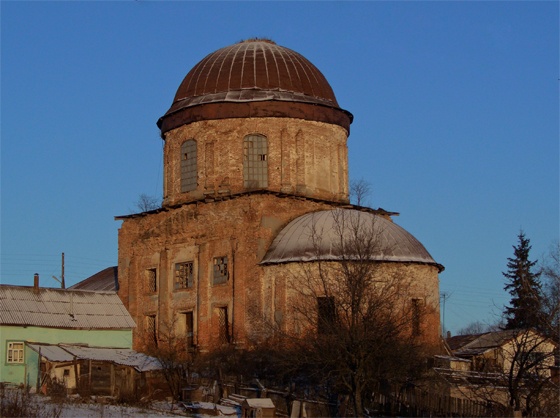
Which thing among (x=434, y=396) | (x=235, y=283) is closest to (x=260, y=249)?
(x=235, y=283)

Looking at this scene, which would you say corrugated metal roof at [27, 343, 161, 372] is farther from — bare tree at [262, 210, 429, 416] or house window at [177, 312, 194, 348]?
bare tree at [262, 210, 429, 416]

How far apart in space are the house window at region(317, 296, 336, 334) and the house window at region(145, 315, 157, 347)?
10941 millimetres

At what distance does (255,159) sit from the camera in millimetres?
30547

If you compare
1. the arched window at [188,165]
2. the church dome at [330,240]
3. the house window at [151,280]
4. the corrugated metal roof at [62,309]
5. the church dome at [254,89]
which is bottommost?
the corrugated metal roof at [62,309]

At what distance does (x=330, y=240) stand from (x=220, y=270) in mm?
3872

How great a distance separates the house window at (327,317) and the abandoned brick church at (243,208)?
6073 millimetres

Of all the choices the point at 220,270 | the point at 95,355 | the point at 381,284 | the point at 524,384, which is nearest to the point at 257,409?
the point at 524,384

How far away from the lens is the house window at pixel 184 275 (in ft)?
97.6

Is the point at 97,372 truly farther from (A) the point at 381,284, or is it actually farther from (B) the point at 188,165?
(B) the point at 188,165

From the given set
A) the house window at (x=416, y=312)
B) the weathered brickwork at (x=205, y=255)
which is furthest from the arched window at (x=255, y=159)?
the house window at (x=416, y=312)

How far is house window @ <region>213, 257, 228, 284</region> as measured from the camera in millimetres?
28625

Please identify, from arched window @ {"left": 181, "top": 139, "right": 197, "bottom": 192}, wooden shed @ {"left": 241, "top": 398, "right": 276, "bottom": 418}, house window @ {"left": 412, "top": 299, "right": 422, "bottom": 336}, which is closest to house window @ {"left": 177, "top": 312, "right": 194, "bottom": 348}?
arched window @ {"left": 181, "top": 139, "right": 197, "bottom": 192}

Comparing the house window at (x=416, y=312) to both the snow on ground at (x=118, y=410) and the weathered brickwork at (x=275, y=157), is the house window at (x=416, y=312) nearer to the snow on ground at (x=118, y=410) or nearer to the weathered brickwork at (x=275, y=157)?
the weathered brickwork at (x=275, y=157)

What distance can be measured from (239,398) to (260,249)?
20.2ft
